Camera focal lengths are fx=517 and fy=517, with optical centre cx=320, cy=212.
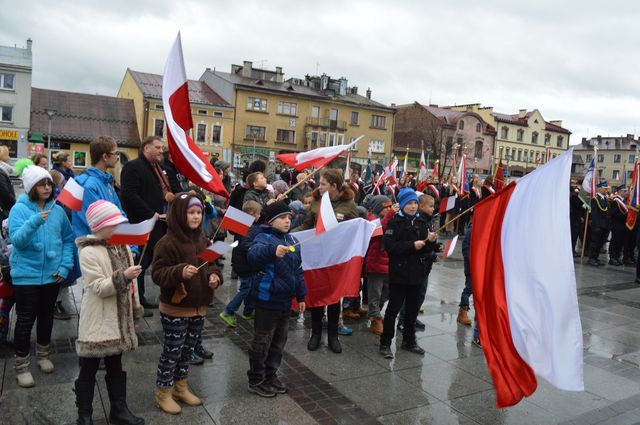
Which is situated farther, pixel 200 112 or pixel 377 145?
pixel 377 145

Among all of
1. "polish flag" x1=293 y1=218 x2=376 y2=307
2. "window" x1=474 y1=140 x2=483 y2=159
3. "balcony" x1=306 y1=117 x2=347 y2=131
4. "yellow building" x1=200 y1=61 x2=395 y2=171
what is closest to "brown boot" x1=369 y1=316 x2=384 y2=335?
"polish flag" x1=293 y1=218 x2=376 y2=307

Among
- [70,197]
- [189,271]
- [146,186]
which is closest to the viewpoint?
[189,271]

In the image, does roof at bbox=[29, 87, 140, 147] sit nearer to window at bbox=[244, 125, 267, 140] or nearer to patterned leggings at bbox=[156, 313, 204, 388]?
window at bbox=[244, 125, 267, 140]

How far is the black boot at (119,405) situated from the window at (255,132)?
49739 mm

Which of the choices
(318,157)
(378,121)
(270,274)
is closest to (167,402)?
(270,274)

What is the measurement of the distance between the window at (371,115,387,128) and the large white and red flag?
56591 mm

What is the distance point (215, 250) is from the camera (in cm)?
389

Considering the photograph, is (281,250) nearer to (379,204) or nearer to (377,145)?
(379,204)

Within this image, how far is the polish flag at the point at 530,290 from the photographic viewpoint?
12.6 feet

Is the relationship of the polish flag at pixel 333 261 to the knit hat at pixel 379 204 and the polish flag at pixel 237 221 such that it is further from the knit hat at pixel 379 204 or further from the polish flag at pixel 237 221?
the polish flag at pixel 237 221

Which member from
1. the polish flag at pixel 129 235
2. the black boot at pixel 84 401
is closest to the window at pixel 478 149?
the polish flag at pixel 129 235

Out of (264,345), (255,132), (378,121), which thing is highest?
(378,121)

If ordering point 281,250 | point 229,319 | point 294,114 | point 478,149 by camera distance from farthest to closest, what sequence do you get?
point 478,149, point 294,114, point 229,319, point 281,250

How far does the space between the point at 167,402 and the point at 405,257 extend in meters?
2.92
